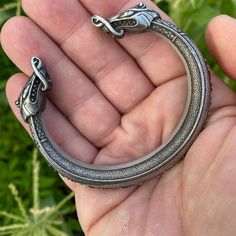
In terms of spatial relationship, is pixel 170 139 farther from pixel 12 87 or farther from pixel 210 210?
pixel 12 87

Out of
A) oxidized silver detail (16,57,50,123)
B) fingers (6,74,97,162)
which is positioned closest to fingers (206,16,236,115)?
fingers (6,74,97,162)

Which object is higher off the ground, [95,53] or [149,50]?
[95,53]

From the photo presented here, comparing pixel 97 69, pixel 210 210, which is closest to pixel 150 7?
pixel 97 69

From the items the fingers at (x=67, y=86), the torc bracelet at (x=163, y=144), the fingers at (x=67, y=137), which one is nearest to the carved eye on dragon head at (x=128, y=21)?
the torc bracelet at (x=163, y=144)

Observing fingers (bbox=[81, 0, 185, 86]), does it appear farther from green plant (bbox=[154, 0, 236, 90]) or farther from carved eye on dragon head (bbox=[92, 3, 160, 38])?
green plant (bbox=[154, 0, 236, 90])

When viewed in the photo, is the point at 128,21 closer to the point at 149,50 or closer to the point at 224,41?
the point at 149,50

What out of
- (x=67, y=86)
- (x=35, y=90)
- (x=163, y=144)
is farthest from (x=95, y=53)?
(x=163, y=144)
